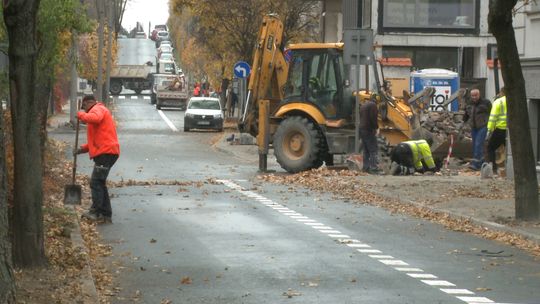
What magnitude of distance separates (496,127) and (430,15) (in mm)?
23265

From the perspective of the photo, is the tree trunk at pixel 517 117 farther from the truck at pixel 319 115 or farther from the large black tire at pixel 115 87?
the large black tire at pixel 115 87

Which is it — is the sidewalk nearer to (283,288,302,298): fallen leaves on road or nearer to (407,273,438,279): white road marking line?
(407,273,438,279): white road marking line

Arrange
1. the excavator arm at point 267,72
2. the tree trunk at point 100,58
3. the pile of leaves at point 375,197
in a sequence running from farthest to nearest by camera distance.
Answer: the tree trunk at point 100,58 → the excavator arm at point 267,72 → the pile of leaves at point 375,197

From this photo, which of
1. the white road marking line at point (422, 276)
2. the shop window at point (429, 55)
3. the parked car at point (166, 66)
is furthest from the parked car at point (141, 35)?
the white road marking line at point (422, 276)

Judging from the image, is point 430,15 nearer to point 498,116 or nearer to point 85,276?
point 498,116

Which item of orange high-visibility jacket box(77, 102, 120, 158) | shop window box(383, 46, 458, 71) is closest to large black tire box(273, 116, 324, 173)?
orange high-visibility jacket box(77, 102, 120, 158)

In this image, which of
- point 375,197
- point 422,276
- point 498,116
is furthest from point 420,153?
point 422,276

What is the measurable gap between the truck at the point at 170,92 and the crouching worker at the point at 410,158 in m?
54.5

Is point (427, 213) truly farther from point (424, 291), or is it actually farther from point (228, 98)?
point (228, 98)

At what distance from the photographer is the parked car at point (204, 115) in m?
53.9

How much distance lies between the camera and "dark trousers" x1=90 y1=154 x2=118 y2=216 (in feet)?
52.7

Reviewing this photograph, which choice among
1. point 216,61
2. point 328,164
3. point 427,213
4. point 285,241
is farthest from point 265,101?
point 216,61

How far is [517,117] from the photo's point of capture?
1564 centimetres

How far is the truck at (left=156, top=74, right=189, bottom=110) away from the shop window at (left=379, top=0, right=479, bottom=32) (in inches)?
1323
